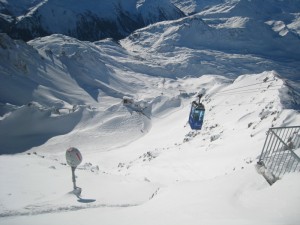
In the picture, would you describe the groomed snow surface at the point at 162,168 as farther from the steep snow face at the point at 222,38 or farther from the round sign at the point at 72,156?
the steep snow face at the point at 222,38

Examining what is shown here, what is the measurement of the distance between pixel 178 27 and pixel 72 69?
44.9m

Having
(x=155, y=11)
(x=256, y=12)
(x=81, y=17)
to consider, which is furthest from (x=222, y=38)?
(x=81, y=17)

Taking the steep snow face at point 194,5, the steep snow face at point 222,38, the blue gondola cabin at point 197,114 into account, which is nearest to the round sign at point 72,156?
the blue gondola cabin at point 197,114

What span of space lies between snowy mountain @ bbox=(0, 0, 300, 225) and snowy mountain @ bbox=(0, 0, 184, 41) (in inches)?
39.3

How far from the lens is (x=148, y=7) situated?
108 meters

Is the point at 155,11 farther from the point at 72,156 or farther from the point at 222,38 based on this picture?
the point at 72,156

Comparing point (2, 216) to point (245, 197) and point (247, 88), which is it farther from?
point (247, 88)

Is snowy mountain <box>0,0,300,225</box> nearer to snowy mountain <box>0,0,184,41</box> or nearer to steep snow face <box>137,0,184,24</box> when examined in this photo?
snowy mountain <box>0,0,184,41</box>

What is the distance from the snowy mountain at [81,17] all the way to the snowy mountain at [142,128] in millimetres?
999

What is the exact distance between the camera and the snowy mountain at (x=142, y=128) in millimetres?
7273

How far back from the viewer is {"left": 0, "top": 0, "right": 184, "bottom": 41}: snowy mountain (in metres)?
80.9

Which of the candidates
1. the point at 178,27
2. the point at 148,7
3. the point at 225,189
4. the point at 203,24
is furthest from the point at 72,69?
the point at 148,7

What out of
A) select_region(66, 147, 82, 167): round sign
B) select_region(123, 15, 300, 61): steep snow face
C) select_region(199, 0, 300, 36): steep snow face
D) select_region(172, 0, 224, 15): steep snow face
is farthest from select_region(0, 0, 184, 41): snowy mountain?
select_region(66, 147, 82, 167): round sign

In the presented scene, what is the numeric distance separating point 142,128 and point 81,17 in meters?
68.0
